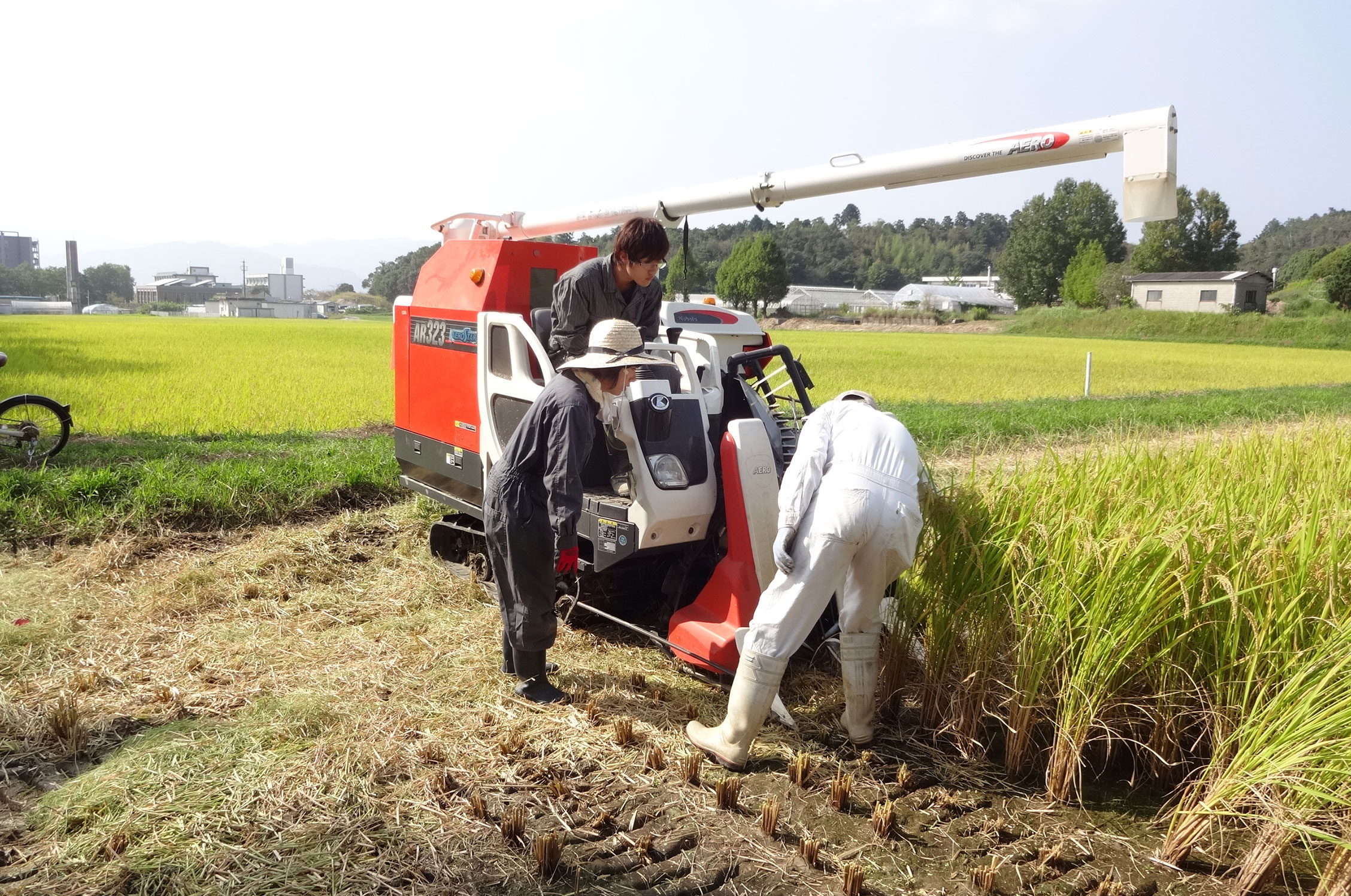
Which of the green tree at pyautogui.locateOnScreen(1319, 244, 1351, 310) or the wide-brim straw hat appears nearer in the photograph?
the wide-brim straw hat

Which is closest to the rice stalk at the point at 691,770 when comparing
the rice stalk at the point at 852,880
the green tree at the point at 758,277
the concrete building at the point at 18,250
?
the rice stalk at the point at 852,880

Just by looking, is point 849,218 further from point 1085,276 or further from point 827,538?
point 827,538

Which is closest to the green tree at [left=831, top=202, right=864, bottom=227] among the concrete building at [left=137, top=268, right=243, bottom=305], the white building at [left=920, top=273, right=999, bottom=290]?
the white building at [left=920, top=273, right=999, bottom=290]

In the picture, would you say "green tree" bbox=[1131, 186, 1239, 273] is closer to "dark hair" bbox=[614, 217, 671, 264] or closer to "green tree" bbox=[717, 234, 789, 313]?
"green tree" bbox=[717, 234, 789, 313]

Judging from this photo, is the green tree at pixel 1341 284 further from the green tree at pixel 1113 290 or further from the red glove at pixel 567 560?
the red glove at pixel 567 560

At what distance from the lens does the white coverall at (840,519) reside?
11.7 feet

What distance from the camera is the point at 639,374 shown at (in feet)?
14.9

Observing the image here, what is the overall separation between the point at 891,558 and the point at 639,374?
1.60 metres

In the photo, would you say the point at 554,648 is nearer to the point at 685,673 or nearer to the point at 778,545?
the point at 685,673

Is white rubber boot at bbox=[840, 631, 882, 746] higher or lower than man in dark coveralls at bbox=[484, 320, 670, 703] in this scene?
lower

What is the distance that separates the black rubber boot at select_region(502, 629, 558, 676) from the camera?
4.54 metres

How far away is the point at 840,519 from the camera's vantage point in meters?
3.56

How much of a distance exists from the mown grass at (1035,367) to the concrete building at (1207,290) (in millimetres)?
19133

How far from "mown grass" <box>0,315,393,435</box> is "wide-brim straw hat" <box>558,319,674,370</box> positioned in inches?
310
